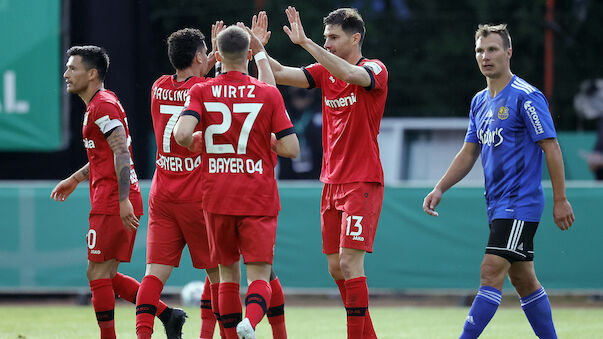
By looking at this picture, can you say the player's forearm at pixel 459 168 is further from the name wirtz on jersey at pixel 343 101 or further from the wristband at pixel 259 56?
the wristband at pixel 259 56

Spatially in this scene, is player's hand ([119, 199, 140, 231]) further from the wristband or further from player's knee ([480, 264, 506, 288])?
player's knee ([480, 264, 506, 288])

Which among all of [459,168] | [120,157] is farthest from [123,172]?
[459,168]

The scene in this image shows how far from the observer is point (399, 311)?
1133 cm

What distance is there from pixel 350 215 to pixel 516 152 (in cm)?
127

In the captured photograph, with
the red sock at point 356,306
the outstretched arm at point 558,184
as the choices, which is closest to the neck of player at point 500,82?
the outstretched arm at point 558,184

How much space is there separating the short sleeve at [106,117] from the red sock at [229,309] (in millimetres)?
1422

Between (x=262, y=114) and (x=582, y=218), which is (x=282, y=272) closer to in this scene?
(x=582, y=218)

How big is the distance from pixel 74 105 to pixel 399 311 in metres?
5.40

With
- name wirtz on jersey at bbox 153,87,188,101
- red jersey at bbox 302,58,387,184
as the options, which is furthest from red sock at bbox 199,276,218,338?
name wirtz on jersey at bbox 153,87,188,101

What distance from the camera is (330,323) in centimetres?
1004

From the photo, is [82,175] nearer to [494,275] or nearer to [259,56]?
[259,56]

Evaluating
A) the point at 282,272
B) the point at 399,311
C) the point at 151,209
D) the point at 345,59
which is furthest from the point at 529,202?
the point at 282,272

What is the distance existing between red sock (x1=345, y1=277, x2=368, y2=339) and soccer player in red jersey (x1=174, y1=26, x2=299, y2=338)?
766mm

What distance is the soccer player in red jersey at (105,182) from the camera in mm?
6855
